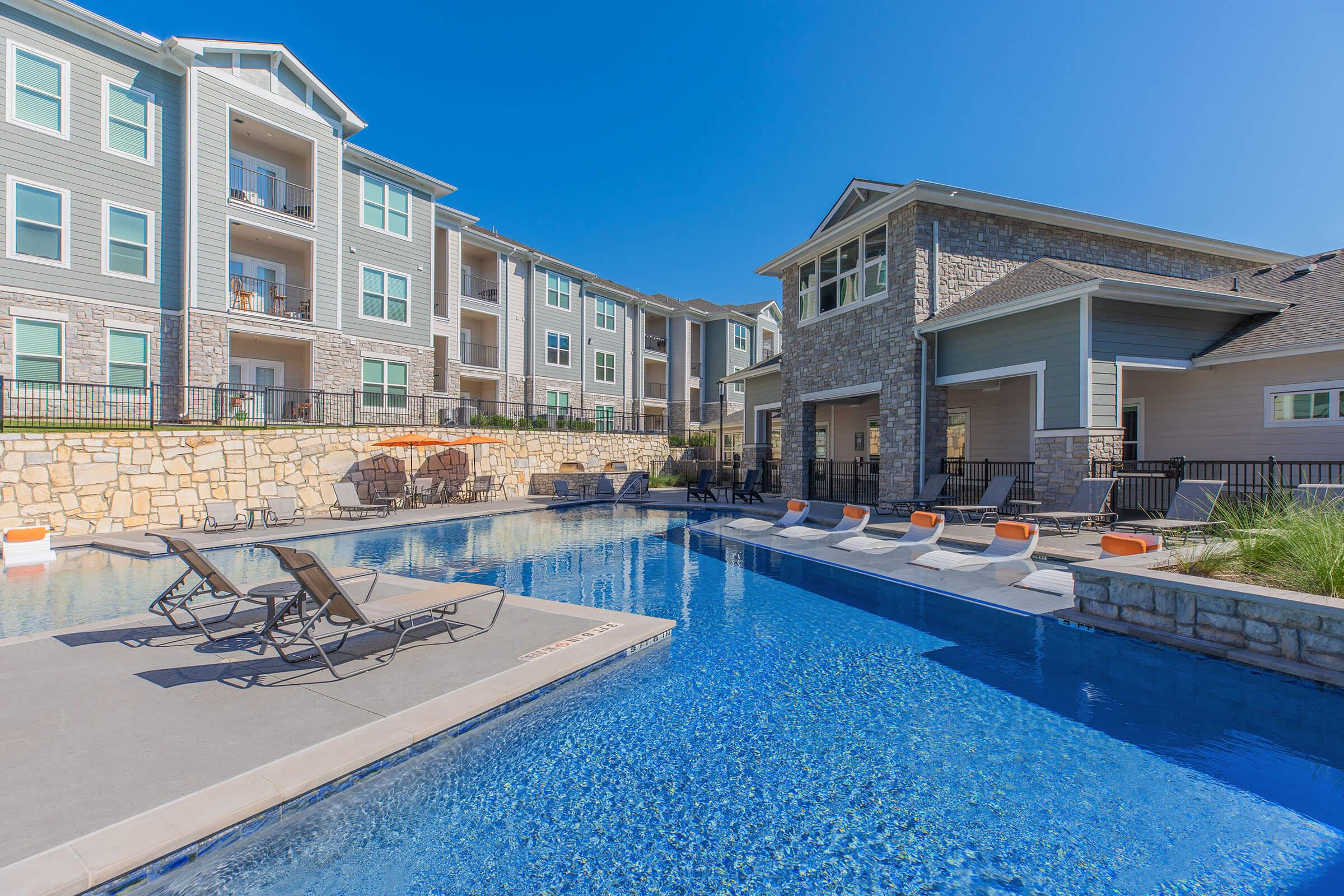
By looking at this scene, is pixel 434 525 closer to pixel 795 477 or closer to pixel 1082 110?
pixel 795 477

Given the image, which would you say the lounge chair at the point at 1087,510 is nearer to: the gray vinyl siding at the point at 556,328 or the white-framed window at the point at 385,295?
the white-framed window at the point at 385,295

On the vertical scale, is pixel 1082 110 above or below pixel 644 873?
above

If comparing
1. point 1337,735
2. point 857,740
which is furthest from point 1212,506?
point 857,740

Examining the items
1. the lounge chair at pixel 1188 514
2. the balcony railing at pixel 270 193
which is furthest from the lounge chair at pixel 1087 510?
the balcony railing at pixel 270 193

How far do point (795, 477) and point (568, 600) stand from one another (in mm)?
12790

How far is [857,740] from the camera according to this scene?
4227 millimetres

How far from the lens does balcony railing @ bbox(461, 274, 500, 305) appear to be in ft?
91.5

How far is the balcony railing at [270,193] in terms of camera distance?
19156 millimetres

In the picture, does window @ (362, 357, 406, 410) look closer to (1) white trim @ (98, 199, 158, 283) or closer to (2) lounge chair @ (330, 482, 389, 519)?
(2) lounge chair @ (330, 482, 389, 519)

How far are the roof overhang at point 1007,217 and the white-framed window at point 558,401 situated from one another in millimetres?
13751

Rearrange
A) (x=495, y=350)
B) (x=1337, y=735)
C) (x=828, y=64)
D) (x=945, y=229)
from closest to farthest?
(x=1337, y=735) → (x=945, y=229) → (x=828, y=64) → (x=495, y=350)

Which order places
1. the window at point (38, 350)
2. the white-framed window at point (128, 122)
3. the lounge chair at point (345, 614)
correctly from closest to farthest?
1. the lounge chair at point (345, 614)
2. the window at point (38, 350)
3. the white-framed window at point (128, 122)

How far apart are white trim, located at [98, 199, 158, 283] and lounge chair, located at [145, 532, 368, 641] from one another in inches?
578

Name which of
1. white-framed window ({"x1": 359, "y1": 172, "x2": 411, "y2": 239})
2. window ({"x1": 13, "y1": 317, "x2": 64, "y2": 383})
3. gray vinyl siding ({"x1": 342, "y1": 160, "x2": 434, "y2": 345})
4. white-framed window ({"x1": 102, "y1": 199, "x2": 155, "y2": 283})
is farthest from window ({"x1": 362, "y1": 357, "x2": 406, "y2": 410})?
window ({"x1": 13, "y1": 317, "x2": 64, "y2": 383})
